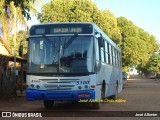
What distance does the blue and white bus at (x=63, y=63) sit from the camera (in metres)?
14.5

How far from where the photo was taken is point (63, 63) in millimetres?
14586

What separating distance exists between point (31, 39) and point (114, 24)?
39107mm

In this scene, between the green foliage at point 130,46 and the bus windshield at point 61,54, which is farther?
the green foliage at point 130,46

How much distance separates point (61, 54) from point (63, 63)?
1.13 feet

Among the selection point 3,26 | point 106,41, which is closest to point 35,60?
point 106,41

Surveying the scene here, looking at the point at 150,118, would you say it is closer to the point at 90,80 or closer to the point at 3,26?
the point at 90,80

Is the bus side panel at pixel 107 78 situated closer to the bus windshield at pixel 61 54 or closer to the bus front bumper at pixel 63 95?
the bus front bumper at pixel 63 95

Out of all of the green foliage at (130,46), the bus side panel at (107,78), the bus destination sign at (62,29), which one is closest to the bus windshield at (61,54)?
the bus destination sign at (62,29)

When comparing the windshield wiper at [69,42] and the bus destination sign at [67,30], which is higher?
the bus destination sign at [67,30]

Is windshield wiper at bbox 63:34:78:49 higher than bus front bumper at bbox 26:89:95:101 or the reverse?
higher

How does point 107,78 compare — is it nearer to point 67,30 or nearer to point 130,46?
point 67,30

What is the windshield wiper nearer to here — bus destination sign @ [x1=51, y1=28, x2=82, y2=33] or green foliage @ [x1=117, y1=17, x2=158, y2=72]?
bus destination sign @ [x1=51, y1=28, x2=82, y2=33]

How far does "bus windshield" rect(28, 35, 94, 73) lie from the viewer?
14570mm

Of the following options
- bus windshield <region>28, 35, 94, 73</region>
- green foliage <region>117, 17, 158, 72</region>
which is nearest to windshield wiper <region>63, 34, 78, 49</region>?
bus windshield <region>28, 35, 94, 73</region>
